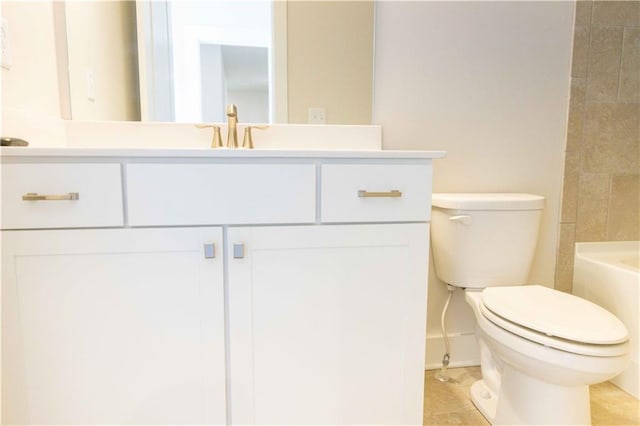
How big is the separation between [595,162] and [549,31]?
0.61 meters

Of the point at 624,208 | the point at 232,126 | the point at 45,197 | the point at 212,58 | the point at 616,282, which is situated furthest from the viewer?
the point at 624,208

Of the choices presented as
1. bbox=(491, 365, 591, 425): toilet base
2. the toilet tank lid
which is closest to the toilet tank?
the toilet tank lid

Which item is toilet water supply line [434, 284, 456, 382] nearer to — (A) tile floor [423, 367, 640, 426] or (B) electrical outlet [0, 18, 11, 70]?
(A) tile floor [423, 367, 640, 426]

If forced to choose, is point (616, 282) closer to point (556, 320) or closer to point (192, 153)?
point (556, 320)

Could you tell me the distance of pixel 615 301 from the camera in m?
1.43

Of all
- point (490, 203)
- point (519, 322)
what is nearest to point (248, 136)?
point (490, 203)

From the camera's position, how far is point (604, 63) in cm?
156

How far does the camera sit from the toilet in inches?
36.2

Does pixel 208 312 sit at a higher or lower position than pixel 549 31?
lower

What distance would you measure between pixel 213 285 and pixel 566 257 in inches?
62.7

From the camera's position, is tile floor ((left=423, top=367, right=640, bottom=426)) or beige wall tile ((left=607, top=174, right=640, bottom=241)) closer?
tile floor ((left=423, top=367, right=640, bottom=426))

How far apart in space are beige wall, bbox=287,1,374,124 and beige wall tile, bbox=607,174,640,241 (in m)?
1.24

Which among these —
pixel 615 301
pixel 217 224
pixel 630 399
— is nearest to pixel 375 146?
pixel 217 224

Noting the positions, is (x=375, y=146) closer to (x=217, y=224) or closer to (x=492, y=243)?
(x=492, y=243)
